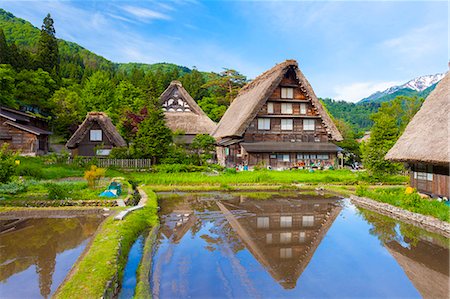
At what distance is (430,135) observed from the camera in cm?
1401

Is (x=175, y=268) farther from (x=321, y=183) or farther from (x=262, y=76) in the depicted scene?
(x=262, y=76)

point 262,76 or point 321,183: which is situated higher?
point 262,76

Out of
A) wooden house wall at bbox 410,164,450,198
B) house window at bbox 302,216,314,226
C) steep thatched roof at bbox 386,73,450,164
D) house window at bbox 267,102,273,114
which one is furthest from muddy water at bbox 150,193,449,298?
house window at bbox 267,102,273,114

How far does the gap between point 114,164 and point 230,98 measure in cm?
3107

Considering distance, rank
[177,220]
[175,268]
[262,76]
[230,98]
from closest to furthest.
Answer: [175,268] → [177,220] → [262,76] → [230,98]

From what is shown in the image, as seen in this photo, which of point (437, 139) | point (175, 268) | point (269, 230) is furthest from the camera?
point (437, 139)

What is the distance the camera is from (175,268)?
725cm

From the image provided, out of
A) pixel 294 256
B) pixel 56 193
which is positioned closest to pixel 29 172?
pixel 56 193

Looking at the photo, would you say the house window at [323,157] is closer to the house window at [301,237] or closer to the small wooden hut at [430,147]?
the small wooden hut at [430,147]

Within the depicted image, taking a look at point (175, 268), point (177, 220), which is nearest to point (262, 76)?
point (177, 220)

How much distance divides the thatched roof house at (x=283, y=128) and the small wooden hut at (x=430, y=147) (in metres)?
12.7

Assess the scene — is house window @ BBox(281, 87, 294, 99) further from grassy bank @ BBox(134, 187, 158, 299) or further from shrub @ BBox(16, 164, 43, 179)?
grassy bank @ BBox(134, 187, 158, 299)

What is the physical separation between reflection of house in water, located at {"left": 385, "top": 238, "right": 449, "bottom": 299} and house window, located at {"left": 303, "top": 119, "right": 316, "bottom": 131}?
22355 millimetres

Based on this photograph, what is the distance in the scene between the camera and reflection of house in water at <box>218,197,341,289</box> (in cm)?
757
